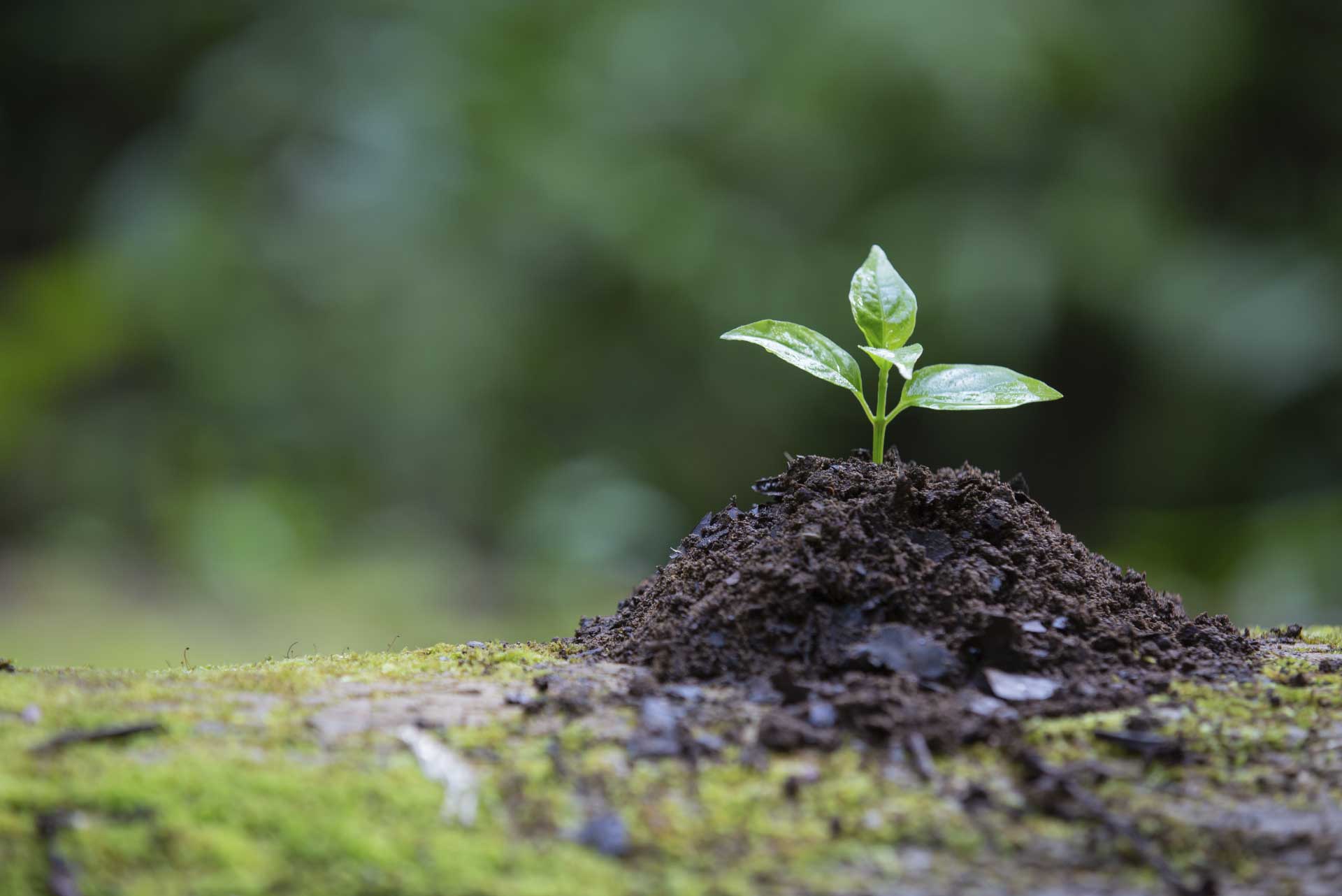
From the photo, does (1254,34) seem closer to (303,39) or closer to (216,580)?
(303,39)

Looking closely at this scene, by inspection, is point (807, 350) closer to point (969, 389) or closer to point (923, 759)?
point (969, 389)

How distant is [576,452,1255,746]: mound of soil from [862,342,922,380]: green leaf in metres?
0.24

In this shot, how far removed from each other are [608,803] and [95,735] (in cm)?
80

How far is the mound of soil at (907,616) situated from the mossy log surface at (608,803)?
110 millimetres

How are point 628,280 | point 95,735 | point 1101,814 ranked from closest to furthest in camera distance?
point 1101,814, point 95,735, point 628,280

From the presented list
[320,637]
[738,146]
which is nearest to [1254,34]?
[738,146]

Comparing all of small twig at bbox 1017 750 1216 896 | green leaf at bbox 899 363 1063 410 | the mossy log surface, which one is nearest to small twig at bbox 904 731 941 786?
→ the mossy log surface

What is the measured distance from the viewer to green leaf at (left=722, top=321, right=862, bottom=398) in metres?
2.41

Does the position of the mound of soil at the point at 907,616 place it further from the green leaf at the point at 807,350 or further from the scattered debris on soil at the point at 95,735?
the scattered debris on soil at the point at 95,735

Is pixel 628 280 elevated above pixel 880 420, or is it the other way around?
pixel 628 280

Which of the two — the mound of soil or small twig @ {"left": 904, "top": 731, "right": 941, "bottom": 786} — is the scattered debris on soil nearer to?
the mound of soil

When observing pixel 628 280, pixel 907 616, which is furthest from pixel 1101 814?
pixel 628 280

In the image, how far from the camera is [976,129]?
5.55 meters

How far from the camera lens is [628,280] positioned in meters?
5.74
